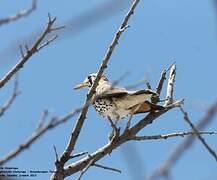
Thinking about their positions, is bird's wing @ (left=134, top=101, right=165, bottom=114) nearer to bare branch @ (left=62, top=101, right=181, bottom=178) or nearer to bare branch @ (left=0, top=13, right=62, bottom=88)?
bare branch @ (left=62, top=101, right=181, bottom=178)

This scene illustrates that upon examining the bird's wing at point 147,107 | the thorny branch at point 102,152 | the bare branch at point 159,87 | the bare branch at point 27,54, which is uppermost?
the bare branch at point 27,54

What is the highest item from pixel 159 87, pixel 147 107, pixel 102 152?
pixel 159 87

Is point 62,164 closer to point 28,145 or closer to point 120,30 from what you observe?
point 120,30

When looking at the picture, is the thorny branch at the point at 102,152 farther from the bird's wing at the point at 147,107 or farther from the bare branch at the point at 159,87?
the bare branch at the point at 159,87

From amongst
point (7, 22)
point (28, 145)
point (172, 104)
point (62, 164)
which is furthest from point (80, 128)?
point (28, 145)

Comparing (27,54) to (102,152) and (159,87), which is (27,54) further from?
(159,87)

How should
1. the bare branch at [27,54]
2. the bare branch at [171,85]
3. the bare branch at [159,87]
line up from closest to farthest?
1. the bare branch at [27,54]
2. the bare branch at [171,85]
3. the bare branch at [159,87]

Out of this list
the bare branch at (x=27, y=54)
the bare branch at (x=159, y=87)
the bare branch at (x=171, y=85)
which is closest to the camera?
the bare branch at (x=27, y=54)

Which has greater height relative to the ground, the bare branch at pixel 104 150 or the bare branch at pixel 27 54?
the bare branch at pixel 27 54

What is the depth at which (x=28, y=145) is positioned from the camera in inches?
72.1

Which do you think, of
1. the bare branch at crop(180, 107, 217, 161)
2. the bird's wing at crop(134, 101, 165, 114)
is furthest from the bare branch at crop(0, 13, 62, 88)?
the bird's wing at crop(134, 101, 165, 114)

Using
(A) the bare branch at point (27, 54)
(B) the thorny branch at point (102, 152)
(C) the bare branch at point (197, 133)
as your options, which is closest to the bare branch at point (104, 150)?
(B) the thorny branch at point (102, 152)

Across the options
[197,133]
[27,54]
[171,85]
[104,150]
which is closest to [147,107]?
[171,85]

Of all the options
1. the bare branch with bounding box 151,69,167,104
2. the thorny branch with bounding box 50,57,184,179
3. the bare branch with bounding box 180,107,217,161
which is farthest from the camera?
the bare branch with bounding box 151,69,167,104
